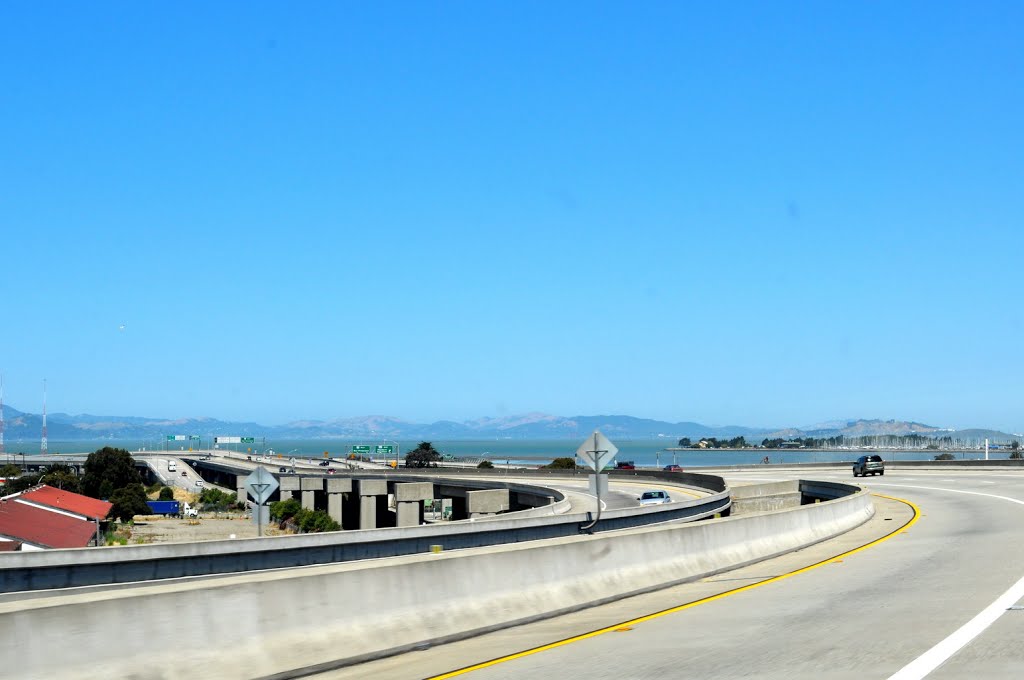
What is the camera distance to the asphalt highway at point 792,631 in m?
10.3

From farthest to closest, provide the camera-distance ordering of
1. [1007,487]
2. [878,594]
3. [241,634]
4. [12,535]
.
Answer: [12,535]
[1007,487]
[878,594]
[241,634]

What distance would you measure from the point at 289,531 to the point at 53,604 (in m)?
89.8

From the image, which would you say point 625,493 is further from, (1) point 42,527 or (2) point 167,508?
(2) point 167,508

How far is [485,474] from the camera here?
95.4m

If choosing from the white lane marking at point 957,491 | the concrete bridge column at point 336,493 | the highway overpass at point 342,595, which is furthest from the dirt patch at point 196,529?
the highway overpass at point 342,595

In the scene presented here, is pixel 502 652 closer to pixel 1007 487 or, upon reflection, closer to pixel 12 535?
pixel 1007 487

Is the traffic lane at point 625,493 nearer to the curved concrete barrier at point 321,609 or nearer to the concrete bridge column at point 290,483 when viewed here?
the concrete bridge column at point 290,483

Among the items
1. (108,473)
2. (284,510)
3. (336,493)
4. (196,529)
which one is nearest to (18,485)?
(108,473)

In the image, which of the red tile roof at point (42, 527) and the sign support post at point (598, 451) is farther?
the red tile roof at point (42, 527)

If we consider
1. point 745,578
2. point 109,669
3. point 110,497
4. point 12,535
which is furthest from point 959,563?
point 110,497

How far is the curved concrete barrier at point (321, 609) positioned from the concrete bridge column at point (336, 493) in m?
81.2

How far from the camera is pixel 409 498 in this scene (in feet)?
254

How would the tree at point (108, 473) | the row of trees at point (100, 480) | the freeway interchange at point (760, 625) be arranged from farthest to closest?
the tree at point (108, 473), the row of trees at point (100, 480), the freeway interchange at point (760, 625)

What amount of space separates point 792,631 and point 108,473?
133404 millimetres
